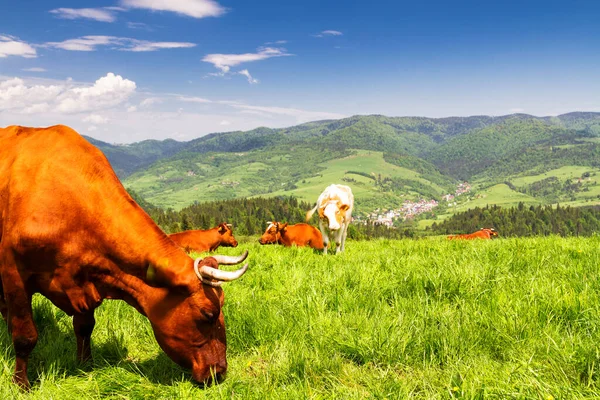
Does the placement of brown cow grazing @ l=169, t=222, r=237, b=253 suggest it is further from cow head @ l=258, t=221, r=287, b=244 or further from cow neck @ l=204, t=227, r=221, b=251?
cow head @ l=258, t=221, r=287, b=244

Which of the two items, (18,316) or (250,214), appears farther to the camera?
(250,214)

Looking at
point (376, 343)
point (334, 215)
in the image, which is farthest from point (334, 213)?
point (376, 343)

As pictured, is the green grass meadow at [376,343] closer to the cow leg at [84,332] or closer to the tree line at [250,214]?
the cow leg at [84,332]

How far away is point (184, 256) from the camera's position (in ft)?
13.6

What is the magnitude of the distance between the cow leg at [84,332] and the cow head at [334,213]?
31.4 ft

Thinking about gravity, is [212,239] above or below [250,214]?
above

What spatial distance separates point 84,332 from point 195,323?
1919 mm

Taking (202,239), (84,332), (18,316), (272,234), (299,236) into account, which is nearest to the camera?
(18,316)

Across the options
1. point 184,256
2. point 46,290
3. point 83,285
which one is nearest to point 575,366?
Result: point 184,256

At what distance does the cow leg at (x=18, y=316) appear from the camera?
13.1ft

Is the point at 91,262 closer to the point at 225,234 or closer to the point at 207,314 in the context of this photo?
the point at 207,314

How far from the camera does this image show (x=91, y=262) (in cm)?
414

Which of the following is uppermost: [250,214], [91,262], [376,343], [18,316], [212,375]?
[91,262]

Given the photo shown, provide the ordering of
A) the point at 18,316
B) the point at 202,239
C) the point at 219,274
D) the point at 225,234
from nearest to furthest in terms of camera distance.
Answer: the point at 219,274 → the point at 18,316 → the point at 202,239 → the point at 225,234
